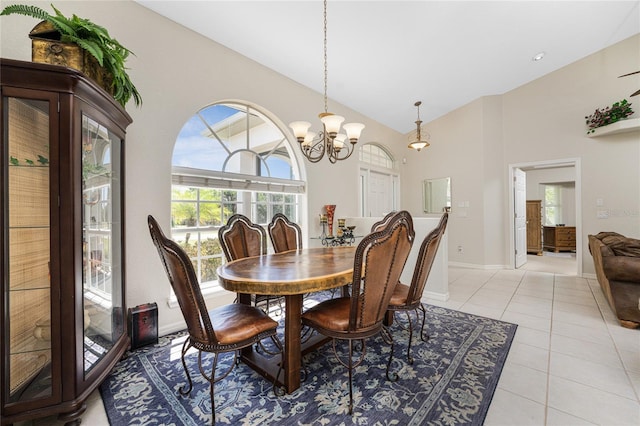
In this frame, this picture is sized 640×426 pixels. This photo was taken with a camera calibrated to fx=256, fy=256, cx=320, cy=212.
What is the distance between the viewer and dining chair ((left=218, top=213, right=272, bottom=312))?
7.68 feet

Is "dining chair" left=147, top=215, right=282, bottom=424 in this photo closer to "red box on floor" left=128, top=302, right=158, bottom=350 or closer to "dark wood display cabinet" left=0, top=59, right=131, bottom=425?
"dark wood display cabinet" left=0, top=59, right=131, bottom=425

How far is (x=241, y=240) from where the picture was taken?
2500mm

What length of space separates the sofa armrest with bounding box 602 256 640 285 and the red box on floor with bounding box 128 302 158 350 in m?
4.41

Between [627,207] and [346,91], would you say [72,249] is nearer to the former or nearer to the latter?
[346,91]

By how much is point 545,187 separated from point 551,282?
5.12 meters

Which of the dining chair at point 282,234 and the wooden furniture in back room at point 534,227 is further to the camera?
the wooden furniture in back room at point 534,227

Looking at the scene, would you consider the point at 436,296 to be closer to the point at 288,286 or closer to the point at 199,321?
the point at 288,286

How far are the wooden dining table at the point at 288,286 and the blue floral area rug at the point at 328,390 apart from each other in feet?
0.33

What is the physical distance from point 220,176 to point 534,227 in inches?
320

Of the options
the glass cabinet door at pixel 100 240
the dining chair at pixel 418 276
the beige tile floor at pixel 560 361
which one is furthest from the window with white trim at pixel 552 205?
the glass cabinet door at pixel 100 240

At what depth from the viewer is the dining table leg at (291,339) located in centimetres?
162

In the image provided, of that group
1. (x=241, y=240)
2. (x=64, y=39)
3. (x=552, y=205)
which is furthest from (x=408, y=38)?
(x=552, y=205)

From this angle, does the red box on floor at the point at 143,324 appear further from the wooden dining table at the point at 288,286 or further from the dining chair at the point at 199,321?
the dining chair at the point at 199,321

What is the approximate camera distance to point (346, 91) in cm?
418
